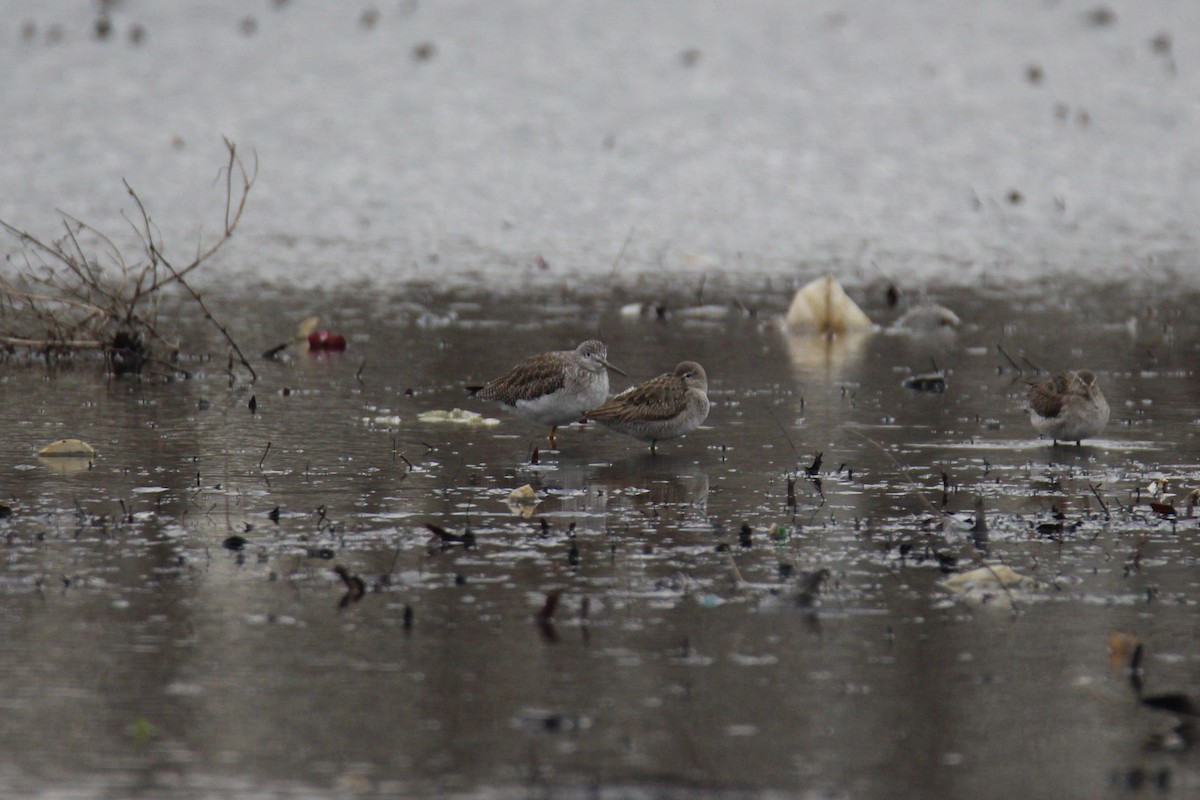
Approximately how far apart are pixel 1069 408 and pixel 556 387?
3334 mm

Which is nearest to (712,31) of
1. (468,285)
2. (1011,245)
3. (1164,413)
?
(1011,245)

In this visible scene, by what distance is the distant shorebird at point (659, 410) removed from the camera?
38.0 ft

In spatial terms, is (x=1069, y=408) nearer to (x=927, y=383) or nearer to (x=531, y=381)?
(x=927, y=383)

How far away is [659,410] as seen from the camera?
11.6 metres

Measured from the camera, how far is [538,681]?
252 inches

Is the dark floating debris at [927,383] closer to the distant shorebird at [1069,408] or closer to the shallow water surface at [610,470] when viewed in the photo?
the shallow water surface at [610,470]

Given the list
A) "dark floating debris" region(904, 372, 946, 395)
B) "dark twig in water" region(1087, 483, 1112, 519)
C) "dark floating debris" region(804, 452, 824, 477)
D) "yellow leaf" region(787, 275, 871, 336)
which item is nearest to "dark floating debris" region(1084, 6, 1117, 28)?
"yellow leaf" region(787, 275, 871, 336)

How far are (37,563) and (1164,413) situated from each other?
27.6ft

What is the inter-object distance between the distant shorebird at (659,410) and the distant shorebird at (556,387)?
189 mm

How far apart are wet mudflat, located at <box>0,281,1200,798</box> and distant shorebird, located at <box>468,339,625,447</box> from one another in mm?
255

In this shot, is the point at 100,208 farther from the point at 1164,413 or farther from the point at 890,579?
the point at 890,579

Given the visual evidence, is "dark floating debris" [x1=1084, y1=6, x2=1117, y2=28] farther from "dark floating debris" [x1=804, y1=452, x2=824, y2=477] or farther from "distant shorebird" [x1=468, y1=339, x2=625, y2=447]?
"dark floating debris" [x1=804, y1=452, x2=824, y2=477]

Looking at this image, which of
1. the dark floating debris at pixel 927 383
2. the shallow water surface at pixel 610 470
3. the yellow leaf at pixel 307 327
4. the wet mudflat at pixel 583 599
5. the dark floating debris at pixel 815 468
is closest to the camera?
the wet mudflat at pixel 583 599

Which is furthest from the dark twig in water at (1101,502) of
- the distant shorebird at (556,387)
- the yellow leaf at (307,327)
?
the yellow leaf at (307,327)
